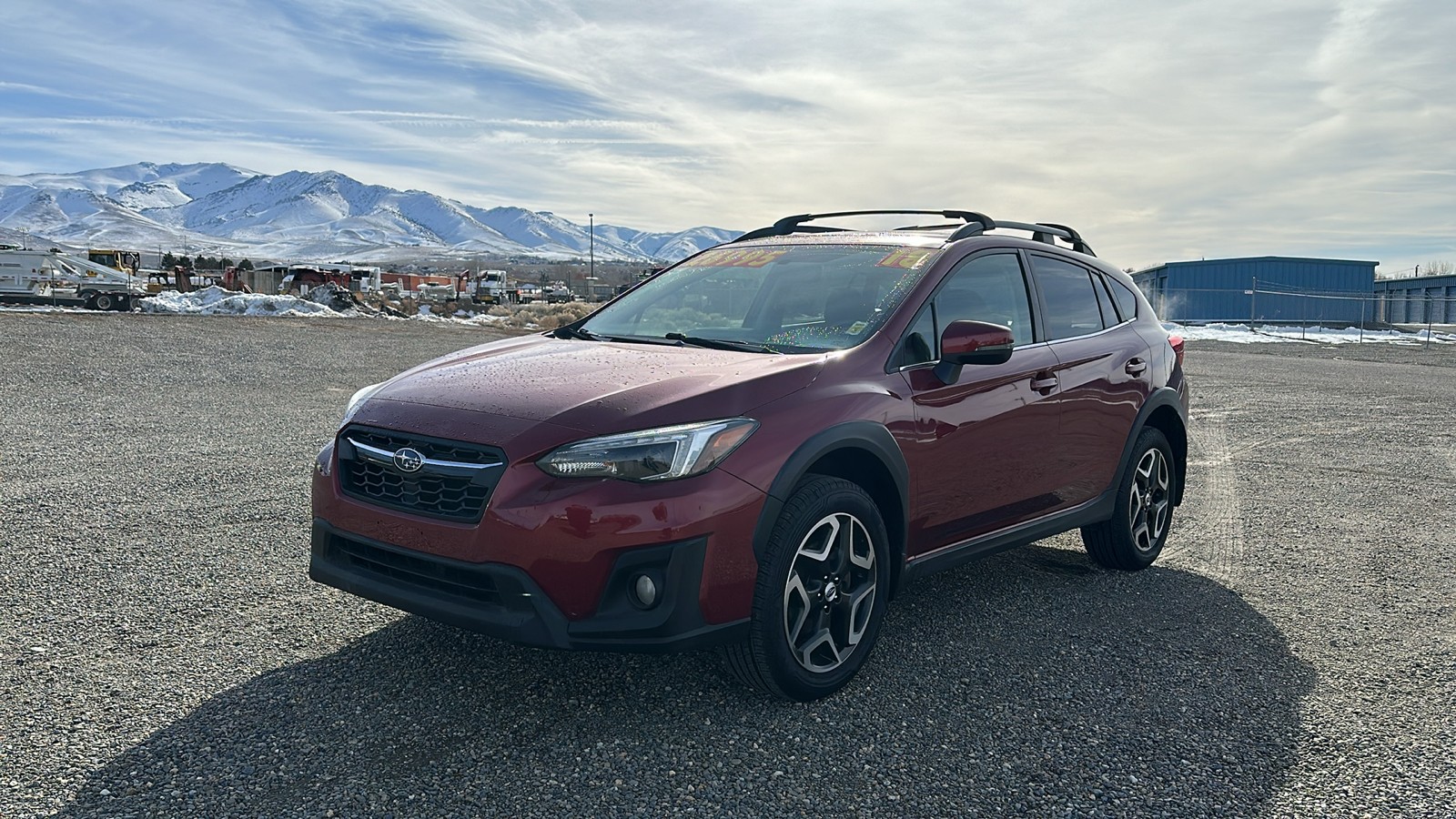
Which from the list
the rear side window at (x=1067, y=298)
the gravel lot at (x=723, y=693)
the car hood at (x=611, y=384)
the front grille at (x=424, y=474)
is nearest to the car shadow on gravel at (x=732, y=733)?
the gravel lot at (x=723, y=693)

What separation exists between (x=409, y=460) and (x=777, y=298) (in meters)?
1.80

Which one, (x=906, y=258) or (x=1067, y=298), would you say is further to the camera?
(x=1067, y=298)

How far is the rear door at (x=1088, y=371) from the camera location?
196 inches

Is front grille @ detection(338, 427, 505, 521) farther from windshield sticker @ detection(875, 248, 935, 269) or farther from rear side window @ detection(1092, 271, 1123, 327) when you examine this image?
rear side window @ detection(1092, 271, 1123, 327)

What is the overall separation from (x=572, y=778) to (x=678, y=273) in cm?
271

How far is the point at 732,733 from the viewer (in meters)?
3.44

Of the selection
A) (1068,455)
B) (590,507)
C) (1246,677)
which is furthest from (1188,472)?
(590,507)

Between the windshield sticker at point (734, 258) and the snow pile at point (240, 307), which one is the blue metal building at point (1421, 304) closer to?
the snow pile at point (240, 307)

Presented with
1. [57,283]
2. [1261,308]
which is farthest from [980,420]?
[1261,308]

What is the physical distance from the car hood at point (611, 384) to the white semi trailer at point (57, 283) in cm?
3321

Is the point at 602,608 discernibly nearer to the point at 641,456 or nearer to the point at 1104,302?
the point at 641,456

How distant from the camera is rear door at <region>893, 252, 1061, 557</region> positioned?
411cm

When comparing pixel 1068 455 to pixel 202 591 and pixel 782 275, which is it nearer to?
pixel 782 275

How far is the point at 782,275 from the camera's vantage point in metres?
4.72
